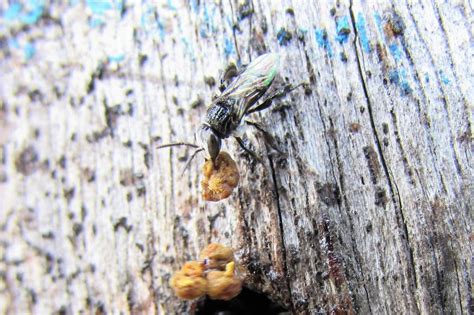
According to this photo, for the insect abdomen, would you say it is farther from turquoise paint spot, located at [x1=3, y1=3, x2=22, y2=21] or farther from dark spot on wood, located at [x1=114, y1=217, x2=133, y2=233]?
turquoise paint spot, located at [x1=3, y1=3, x2=22, y2=21]

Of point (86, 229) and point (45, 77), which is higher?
point (45, 77)

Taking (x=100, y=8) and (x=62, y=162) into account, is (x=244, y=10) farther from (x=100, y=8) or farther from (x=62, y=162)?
(x=62, y=162)

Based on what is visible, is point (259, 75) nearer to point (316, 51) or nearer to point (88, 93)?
point (316, 51)

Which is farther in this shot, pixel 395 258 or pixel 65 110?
pixel 65 110

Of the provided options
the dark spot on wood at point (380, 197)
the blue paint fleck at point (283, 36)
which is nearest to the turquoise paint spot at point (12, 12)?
the blue paint fleck at point (283, 36)

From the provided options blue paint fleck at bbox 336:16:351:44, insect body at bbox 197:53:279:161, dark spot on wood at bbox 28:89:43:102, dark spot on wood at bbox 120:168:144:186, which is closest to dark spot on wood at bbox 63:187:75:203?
dark spot on wood at bbox 120:168:144:186

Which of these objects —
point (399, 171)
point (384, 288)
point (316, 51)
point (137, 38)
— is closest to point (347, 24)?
point (316, 51)

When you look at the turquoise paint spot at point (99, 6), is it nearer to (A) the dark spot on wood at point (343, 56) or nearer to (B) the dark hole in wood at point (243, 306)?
(A) the dark spot on wood at point (343, 56)
